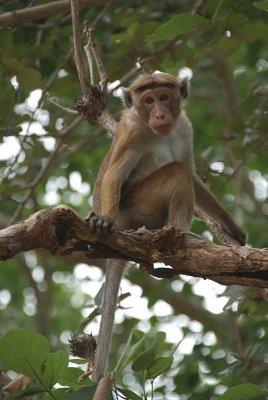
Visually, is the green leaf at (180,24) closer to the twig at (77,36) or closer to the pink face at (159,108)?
the twig at (77,36)

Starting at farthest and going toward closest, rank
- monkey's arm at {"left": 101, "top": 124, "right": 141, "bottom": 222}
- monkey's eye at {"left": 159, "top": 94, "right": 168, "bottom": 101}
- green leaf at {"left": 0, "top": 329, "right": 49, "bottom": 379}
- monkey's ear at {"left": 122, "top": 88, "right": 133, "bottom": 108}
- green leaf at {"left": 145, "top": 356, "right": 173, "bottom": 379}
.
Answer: monkey's ear at {"left": 122, "top": 88, "right": 133, "bottom": 108}, monkey's eye at {"left": 159, "top": 94, "right": 168, "bottom": 101}, monkey's arm at {"left": 101, "top": 124, "right": 141, "bottom": 222}, green leaf at {"left": 145, "top": 356, "right": 173, "bottom": 379}, green leaf at {"left": 0, "top": 329, "right": 49, "bottom": 379}

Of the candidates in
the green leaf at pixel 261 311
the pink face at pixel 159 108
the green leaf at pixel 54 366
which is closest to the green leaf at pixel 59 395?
the green leaf at pixel 54 366

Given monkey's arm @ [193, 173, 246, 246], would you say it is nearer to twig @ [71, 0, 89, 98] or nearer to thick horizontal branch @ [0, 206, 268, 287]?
twig @ [71, 0, 89, 98]

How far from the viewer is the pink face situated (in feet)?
23.2

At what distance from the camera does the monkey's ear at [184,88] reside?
762cm

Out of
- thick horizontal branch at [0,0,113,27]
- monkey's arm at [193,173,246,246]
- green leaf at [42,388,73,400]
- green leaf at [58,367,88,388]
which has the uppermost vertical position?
thick horizontal branch at [0,0,113,27]

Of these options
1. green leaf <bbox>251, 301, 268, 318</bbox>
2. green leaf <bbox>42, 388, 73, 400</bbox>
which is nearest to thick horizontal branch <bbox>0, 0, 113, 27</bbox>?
green leaf <bbox>251, 301, 268, 318</bbox>

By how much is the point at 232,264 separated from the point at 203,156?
12.4 feet

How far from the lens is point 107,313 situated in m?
6.21

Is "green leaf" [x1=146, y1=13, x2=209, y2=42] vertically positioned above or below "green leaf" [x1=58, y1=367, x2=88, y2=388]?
above

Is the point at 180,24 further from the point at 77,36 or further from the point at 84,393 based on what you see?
the point at 84,393

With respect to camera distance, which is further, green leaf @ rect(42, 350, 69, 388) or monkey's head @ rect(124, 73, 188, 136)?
monkey's head @ rect(124, 73, 188, 136)

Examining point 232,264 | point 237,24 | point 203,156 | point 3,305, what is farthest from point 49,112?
point 3,305

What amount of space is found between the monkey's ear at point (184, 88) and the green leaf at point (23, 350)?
13.9 ft
